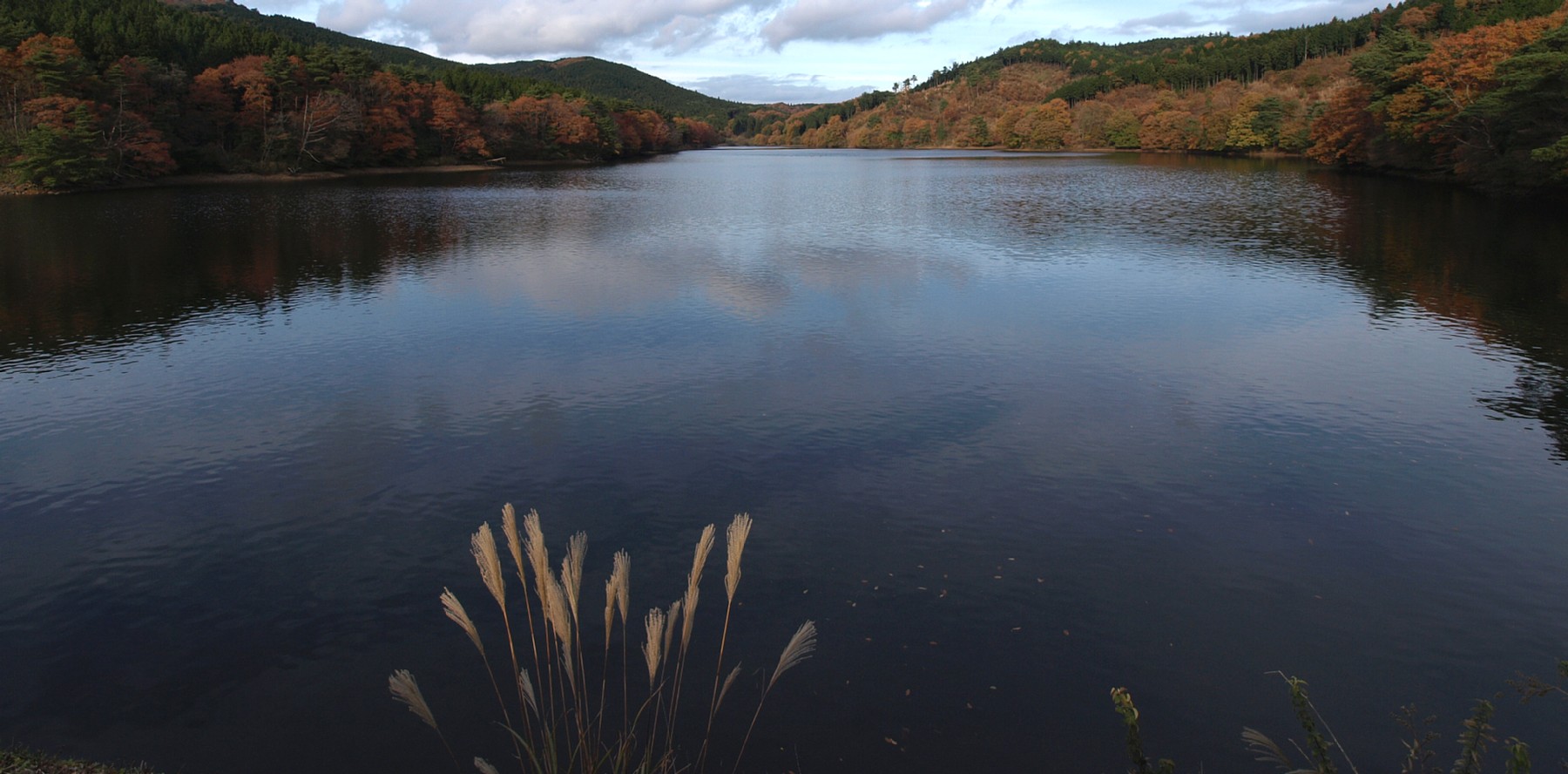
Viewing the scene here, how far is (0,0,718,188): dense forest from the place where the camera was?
5159 centimetres

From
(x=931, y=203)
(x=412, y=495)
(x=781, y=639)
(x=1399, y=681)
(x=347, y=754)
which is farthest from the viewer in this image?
(x=931, y=203)

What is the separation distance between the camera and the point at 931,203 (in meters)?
49.7

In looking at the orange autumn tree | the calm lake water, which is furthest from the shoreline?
the orange autumn tree

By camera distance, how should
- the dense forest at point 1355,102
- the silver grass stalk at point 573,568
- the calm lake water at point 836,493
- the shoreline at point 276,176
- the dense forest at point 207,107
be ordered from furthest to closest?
the shoreline at point 276,176 → the dense forest at point 207,107 → the dense forest at point 1355,102 → the calm lake water at point 836,493 → the silver grass stalk at point 573,568

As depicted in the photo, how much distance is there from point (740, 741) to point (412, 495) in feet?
20.9

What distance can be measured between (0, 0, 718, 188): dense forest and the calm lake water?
32.2 m

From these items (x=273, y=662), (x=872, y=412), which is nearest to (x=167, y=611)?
(x=273, y=662)

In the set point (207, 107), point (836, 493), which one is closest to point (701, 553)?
point (836, 493)

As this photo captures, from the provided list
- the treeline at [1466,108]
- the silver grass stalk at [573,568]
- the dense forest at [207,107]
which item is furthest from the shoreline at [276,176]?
the treeline at [1466,108]

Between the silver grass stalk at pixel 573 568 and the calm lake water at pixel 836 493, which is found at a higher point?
the silver grass stalk at pixel 573 568

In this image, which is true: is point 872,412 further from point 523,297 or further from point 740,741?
point 523,297

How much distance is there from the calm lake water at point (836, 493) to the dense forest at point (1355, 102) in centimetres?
1945

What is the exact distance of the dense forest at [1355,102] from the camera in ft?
134

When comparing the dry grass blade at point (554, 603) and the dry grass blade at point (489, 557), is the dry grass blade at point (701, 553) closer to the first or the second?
the dry grass blade at point (554, 603)
